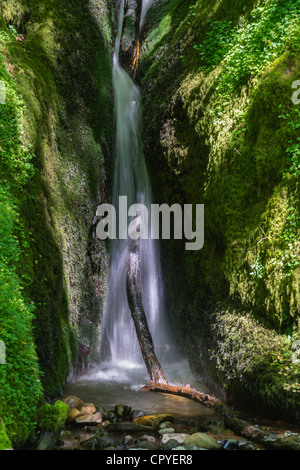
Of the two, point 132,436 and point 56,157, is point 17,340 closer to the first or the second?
point 132,436

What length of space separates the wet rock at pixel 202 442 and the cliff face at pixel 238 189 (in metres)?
1.17

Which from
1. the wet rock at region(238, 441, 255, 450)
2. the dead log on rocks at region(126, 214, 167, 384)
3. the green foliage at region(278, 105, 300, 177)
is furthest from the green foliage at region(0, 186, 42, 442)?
the green foliage at region(278, 105, 300, 177)

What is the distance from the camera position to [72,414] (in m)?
5.52

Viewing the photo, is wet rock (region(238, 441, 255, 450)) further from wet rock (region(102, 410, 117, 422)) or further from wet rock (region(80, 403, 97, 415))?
wet rock (region(80, 403, 97, 415))

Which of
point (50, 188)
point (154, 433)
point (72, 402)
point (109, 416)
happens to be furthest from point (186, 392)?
point (50, 188)

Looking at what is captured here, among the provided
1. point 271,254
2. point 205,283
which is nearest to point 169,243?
point 205,283

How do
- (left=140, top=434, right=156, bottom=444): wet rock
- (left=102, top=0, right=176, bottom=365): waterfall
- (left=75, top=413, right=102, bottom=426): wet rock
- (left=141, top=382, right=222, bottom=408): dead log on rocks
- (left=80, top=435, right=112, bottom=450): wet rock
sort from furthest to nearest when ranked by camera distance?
(left=102, top=0, right=176, bottom=365): waterfall < (left=141, top=382, right=222, bottom=408): dead log on rocks < (left=75, top=413, right=102, bottom=426): wet rock < (left=140, top=434, right=156, bottom=444): wet rock < (left=80, top=435, right=112, bottom=450): wet rock

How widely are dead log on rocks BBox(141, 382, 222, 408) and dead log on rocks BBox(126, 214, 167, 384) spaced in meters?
Answer: 0.27

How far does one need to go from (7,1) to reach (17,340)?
7660 mm

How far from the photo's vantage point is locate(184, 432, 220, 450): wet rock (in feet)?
15.0

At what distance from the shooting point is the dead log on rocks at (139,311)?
796cm

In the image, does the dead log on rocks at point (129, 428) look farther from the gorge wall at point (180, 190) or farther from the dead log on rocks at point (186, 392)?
the dead log on rocks at point (186, 392)

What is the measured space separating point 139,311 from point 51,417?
4.47m

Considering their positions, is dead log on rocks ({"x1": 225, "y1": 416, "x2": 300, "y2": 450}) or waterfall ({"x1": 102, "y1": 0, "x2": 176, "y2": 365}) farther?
waterfall ({"x1": 102, "y1": 0, "x2": 176, "y2": 365})
